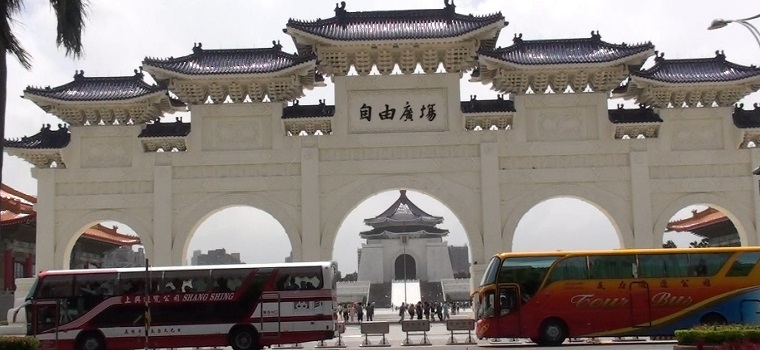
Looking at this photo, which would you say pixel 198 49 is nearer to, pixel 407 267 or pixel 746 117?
pixel 746 117

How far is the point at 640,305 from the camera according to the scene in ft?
69.1

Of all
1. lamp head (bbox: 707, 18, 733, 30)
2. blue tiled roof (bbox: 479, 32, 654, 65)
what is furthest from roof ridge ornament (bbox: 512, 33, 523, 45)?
lamp head (bbox: 707, 18, 733, 30)

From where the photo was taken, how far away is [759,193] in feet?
91.0

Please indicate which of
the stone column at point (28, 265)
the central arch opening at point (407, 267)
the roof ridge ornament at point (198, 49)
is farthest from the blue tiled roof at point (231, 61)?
the central arch opening at point (407, 267)

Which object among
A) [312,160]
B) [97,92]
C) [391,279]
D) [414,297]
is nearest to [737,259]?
[312,160]

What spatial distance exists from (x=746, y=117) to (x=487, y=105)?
7804 millimetres

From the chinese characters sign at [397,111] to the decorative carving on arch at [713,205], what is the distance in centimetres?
690

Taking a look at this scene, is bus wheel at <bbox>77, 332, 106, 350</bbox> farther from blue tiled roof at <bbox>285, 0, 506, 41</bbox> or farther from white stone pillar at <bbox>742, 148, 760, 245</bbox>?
white stone pillar at <bbox>742, 148, 760, 245</bbox>

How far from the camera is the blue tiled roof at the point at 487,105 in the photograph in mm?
28188

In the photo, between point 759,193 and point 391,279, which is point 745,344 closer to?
point 759,193

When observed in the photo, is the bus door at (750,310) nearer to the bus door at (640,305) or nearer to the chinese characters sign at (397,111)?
the bus door at (640,305)

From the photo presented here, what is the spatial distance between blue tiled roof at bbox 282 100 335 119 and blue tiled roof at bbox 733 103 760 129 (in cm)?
1200

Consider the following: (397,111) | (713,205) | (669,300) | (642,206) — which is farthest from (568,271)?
(713,205)

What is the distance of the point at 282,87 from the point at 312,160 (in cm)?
238
